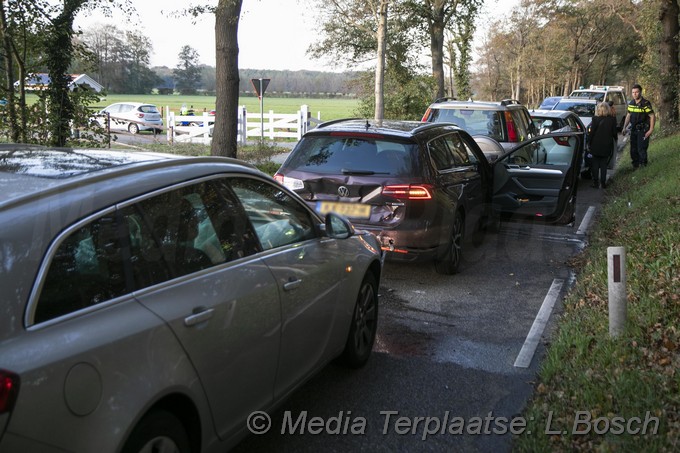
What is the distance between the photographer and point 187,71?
78.3 meters

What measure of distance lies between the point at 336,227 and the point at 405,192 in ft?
8.13

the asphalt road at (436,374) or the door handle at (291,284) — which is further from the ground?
the door handle at (291,284)

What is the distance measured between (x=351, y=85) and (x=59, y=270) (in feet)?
96.6

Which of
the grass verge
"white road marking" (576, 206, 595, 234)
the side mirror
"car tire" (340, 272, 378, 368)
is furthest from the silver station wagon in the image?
"white road marking" (576, 206, 595, 234)

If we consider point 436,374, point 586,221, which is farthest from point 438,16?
point 436,374

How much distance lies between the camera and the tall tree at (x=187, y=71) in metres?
76.8

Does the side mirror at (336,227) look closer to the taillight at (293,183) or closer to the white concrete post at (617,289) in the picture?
the white concrete post at (617,289)

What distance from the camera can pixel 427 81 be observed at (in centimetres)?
2795

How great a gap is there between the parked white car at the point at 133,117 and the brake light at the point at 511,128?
25842mm

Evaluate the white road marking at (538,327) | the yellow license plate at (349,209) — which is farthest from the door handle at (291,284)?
the yellow license plate at (349,209)

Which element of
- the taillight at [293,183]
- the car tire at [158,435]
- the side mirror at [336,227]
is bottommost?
the car tire at [158,435]

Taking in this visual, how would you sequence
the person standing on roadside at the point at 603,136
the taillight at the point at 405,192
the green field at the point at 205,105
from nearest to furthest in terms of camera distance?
the taillight at the point at 405,192 → the person standing on roadside at the point at 603,136 → the green field at the point at 205,105

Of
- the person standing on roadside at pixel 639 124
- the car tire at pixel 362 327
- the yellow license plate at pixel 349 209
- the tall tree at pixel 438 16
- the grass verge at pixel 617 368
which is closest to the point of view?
the grass verge at pixel 617 368

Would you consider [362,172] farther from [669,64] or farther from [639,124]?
[669,64]
